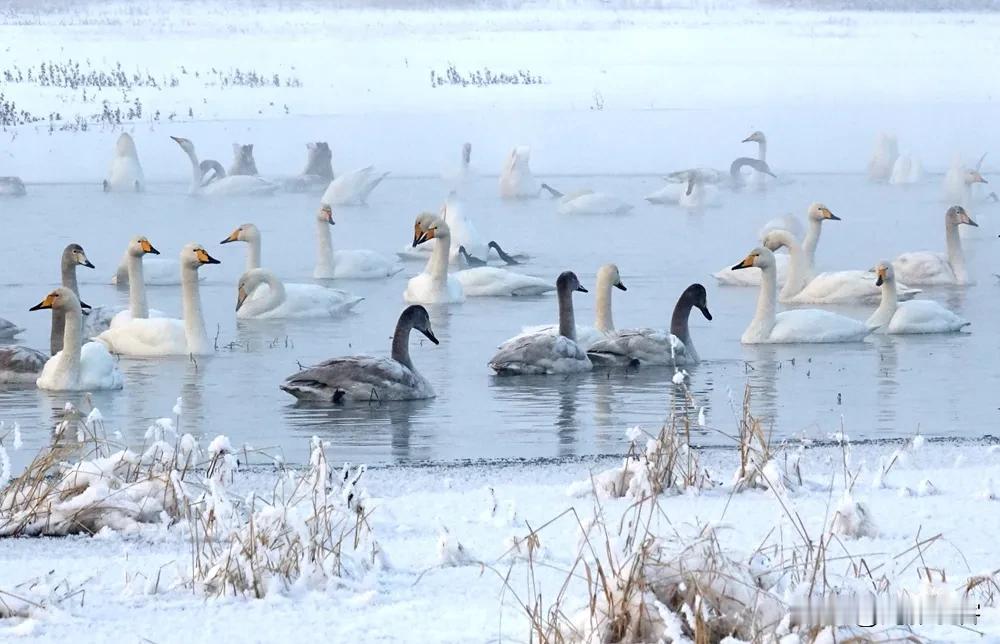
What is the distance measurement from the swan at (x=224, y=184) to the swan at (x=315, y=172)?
0.68 metres

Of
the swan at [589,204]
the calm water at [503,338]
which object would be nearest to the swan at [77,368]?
the calm water at [503,338]

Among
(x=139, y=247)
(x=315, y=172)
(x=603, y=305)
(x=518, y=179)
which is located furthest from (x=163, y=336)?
(x=315, y=172)

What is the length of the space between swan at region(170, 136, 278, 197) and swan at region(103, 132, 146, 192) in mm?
569

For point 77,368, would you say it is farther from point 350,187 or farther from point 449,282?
point 350,187

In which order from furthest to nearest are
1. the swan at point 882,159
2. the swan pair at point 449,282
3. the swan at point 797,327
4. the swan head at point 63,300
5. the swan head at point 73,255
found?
the swan at point 882,159
the swan pair at point 449,282
the swan head at point 73,255
the swan at point 797,327
the swan head at point 63,300

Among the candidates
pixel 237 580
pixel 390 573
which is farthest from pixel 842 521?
pixel 237 580

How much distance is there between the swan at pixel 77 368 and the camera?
31.4ft

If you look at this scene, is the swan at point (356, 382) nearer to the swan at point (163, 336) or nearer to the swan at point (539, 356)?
the swan at point (539, 356)

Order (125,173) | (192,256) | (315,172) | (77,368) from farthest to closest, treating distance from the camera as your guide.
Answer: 1. (315,172)
2. (125,173)
3. (192,256)
4. (77,368)

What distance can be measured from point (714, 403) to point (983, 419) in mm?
1288

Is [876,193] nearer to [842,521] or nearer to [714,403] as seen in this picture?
[714,403]

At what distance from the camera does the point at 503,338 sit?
465 inches

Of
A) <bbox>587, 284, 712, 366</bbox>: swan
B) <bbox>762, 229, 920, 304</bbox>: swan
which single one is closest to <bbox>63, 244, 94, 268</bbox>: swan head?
<bbox>587, 284, 712, 366</bbox>: swan

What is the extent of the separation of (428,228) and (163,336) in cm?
378
